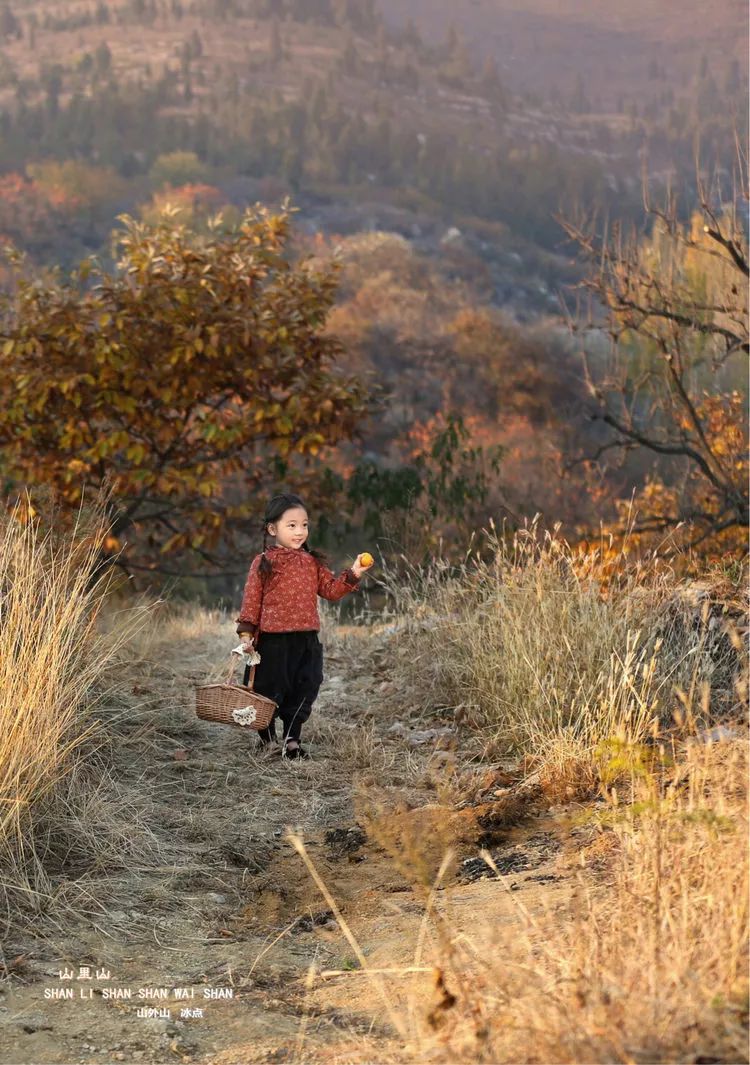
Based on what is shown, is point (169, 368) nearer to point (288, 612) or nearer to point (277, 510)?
point (277, 510)

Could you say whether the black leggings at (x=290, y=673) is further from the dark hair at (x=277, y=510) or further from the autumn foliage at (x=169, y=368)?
the autumn foliage at (x=169, y=368)

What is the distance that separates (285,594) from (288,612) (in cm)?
8

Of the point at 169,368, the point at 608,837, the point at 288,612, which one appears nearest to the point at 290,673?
the point at 288,612

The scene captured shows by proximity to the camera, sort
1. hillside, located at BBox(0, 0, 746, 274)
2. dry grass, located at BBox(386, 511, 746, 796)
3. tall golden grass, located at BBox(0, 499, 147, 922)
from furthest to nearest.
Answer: hillside, located at BBox(0, 0, 746, 274), dry grass, located at BBox(386, 511, 746, 796), tall golden grass, located at BBox(0, 499, 147, 922)

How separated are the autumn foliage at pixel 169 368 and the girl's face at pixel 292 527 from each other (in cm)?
402

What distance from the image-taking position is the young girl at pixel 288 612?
5602 mm

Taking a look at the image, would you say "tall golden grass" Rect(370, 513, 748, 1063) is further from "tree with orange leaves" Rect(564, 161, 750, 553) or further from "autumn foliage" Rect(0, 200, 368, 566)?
"autumn foliage" Rect(0, 200, 368, 566)

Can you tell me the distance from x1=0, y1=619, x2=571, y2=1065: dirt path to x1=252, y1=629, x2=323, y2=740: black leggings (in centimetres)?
23

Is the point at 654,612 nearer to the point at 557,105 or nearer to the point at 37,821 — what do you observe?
the point at 37,821

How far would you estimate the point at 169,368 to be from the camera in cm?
979

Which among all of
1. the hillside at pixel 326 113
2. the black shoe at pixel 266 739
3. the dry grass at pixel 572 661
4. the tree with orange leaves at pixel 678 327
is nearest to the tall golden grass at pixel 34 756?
the black shoe at pixel 266 739

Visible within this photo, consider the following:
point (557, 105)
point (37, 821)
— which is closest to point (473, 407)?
point (37, 821)

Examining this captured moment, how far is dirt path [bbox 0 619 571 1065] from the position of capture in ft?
9.80

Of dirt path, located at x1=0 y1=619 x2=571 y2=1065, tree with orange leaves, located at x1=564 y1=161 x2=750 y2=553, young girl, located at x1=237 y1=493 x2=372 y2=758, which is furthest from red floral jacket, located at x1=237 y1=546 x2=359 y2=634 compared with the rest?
tree with orange leaves, located at x1=564 y1=161 x2=750 y2=553
